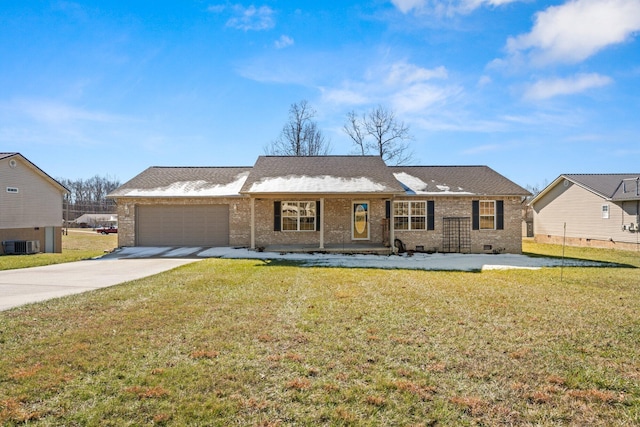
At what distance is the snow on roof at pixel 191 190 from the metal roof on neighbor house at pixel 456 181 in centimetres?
832

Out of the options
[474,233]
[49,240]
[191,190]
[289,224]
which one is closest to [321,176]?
[289,224]

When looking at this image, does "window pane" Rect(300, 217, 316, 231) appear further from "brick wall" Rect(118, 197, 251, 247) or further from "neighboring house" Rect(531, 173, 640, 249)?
"neighboring house" Rect(531, 173, 640, 249)

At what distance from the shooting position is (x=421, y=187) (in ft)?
53.8

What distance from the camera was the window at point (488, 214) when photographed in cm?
1597

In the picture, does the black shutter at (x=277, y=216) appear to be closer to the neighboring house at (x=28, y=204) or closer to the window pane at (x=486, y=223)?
the window pane at (x=486, y=223)

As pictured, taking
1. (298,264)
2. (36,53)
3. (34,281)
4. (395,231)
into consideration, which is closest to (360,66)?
(395,231)

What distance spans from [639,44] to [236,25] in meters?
13.9

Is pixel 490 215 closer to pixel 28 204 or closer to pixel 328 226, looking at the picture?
pixel 328 226

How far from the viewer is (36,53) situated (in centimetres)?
1111

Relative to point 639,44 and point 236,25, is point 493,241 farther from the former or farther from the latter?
point 236,25

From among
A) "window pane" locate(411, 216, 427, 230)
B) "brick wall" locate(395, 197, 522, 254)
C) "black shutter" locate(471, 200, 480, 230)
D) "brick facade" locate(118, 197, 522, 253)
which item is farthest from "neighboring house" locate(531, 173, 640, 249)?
"window pane" locate(411, 216, 427, 230)

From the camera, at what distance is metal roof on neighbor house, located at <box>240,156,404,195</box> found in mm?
14137

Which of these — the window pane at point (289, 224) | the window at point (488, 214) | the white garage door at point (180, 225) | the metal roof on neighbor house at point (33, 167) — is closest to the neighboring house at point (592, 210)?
the window at point (488, 214)

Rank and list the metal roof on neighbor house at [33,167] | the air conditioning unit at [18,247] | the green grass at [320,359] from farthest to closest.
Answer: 1. the metal roof on neighbor house at [33,167]
2. the air conditioning unit at [18,247]
3. the green grass at [320,359]
